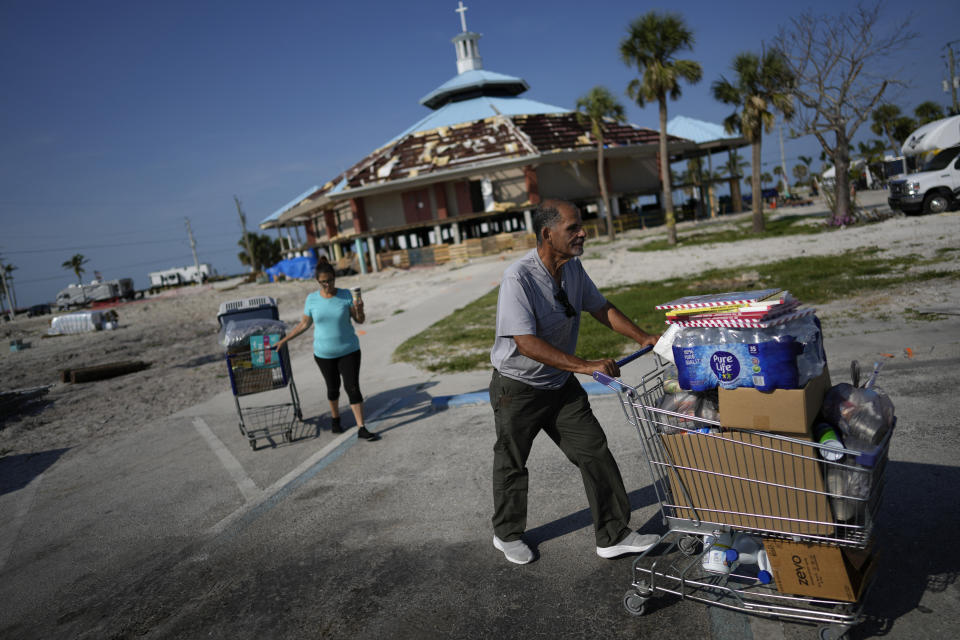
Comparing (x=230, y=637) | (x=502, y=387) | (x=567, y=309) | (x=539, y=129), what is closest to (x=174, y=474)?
(x=230, y=637)

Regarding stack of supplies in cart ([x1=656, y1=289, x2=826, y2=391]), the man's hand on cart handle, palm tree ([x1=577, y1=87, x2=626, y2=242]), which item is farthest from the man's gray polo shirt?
palm tree ([x1=577, y1=87, x2=626, y2=242])

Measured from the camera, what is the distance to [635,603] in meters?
3.01

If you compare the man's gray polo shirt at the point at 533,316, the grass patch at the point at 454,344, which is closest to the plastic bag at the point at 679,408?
the man's gray polo shirt at the point at 533,316

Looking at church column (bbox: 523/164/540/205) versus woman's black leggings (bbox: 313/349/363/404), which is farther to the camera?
church column (bbox: 523/164/540/205)

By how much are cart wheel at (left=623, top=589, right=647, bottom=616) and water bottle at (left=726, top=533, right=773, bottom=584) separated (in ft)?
1.59

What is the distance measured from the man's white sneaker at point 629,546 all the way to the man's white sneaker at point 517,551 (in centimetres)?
43

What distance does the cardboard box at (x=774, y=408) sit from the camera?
100 inches

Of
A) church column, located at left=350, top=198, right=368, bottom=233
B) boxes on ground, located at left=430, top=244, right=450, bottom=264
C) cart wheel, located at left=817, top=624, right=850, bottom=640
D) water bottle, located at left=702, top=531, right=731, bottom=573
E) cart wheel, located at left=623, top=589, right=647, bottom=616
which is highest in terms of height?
church column, located at left=350, top=198, right=368, bottom=233

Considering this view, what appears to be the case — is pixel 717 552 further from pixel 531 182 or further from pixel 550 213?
pixel 531 182

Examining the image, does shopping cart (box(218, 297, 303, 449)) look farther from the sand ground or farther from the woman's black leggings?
the sand ground

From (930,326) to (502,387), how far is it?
21.9ft

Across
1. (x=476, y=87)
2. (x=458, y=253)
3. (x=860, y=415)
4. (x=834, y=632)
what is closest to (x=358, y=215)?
(x=458, y=253)

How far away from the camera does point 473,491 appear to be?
4.85m

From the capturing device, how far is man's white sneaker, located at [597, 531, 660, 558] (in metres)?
3.50
